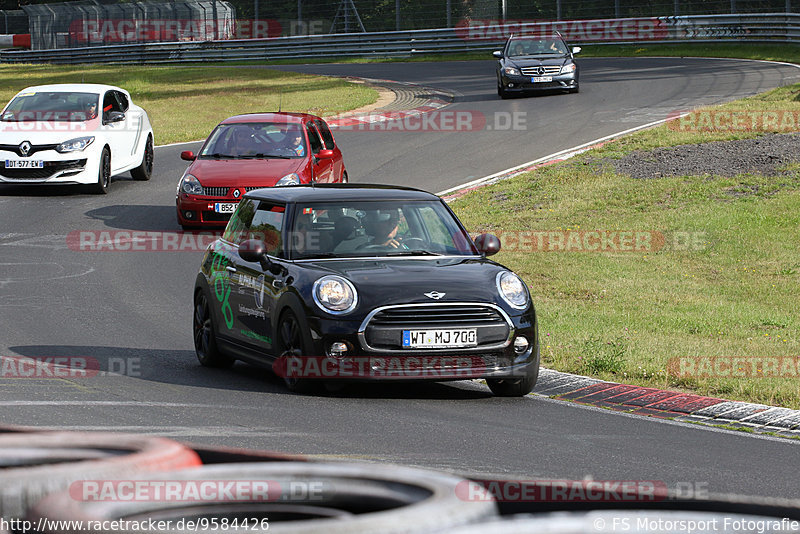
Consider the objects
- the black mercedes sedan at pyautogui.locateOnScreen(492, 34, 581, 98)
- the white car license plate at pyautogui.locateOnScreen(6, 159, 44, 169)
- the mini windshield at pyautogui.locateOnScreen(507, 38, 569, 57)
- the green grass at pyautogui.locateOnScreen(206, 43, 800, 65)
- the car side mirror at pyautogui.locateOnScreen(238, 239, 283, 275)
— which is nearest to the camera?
the car side mirror at pyautogui.locateOnScreen(238, 239, 283, 275)

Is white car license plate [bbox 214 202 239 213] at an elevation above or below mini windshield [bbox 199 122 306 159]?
below

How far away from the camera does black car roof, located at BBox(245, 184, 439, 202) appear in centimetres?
1030

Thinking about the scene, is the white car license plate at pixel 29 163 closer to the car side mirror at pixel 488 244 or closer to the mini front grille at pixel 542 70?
the car side mirror at pixel 488 244

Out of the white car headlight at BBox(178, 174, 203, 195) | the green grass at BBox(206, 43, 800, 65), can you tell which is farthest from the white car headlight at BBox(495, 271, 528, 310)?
the green grass at BBox(206, 43, 800, 65)

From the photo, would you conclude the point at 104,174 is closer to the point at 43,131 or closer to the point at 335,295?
the point at 43,131

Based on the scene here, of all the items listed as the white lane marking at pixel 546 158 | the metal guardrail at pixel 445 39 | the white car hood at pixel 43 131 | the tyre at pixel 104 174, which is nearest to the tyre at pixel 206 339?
the white lane marking at pixel 546 158

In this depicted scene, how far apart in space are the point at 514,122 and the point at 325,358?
814 inches

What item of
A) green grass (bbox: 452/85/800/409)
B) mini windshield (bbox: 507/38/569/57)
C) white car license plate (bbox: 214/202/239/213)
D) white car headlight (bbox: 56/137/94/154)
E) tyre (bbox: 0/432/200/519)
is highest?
mini windshield (bbox: 507/38/569/57)

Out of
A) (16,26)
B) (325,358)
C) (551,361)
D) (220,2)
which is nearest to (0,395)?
(325,358)

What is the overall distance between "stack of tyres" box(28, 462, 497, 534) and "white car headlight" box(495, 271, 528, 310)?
5.76 meters

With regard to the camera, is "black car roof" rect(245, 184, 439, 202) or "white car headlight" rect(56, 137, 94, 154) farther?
A: "white car headlight" rect(56, 137, 94, 154)

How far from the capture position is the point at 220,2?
57.7 metres

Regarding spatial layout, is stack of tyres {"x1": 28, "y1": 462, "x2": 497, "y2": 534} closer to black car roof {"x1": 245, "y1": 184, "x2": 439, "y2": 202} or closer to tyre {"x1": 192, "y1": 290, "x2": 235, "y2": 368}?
black car roof {"x1": 245, "y1": 184, "x2": 439, "y2": 202}

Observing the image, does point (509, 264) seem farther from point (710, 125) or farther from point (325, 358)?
point (710, 125)
